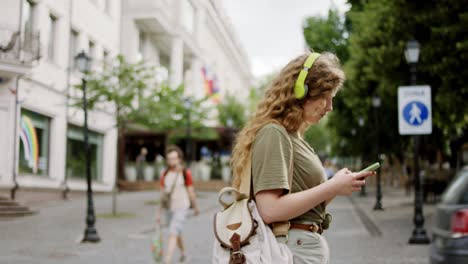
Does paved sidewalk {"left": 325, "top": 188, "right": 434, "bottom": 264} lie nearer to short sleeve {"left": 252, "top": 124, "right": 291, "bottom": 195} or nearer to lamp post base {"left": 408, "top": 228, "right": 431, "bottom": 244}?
lamp post base {"left": 408, "top": 228, "right": 431, "bottom": 244}

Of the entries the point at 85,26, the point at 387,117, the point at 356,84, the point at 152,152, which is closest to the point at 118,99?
the point at 85,26

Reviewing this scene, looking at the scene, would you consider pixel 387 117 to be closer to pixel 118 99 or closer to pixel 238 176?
pixel 118 99

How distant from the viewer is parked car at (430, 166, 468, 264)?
20.3 feet

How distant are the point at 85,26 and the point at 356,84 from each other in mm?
11638

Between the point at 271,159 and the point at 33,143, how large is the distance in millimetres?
21593

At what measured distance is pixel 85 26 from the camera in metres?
27.8

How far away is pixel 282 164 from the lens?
2.53 metres

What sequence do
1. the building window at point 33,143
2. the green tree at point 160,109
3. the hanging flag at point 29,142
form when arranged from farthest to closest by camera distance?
the green tree at point 160,109 < the hanging flag at point 29,142 < the building window at point 33,143

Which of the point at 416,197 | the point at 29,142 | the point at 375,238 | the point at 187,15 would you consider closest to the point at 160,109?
the point at 29,142

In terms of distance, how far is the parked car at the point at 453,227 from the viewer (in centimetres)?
619

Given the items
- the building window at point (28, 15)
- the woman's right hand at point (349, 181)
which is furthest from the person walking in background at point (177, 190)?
the building window at point (28, 15)

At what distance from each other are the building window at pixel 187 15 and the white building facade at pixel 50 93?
15900 mm

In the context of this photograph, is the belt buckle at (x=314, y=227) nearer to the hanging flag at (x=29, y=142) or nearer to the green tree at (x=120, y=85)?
the green tree at (x=120, y=85)

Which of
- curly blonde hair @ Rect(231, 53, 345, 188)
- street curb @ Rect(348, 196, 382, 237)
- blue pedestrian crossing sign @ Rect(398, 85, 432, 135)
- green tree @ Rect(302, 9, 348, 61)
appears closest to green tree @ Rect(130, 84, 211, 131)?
street curb @ Rect(348, 196, 382, 237)
